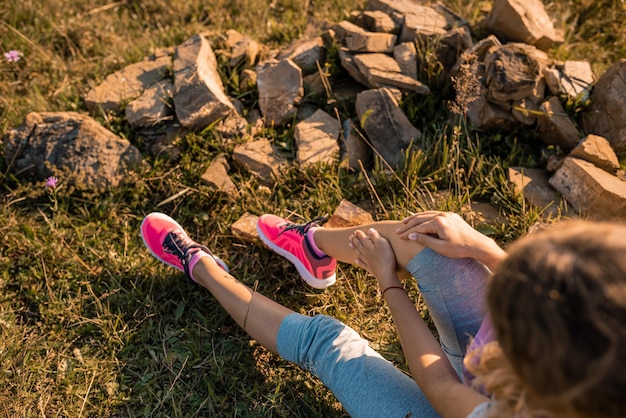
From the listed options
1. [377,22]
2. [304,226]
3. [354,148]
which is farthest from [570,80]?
[304,226]

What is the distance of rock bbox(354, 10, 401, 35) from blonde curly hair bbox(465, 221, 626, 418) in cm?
265

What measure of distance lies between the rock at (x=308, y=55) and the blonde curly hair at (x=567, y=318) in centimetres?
261

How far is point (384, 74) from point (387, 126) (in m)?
0.34

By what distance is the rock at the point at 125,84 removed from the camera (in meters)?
3.47

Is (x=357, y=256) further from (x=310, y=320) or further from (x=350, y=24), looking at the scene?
(x=350, y=24)

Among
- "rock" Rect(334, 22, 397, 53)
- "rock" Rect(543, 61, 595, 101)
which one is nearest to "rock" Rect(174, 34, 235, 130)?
"rock" Rect(334, 22, 397, 53)

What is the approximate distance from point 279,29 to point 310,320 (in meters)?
2.46

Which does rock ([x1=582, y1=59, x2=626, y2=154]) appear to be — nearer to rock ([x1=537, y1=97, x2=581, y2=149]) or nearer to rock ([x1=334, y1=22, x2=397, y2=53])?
rock ([x1=537, y1=97, x2=581, y2=149])

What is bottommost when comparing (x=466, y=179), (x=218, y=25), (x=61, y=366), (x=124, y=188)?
(x=61, y=366)

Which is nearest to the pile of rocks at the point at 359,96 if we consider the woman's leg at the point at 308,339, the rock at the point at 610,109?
the rock at the point at 610,109

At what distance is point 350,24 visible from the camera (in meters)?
3.60

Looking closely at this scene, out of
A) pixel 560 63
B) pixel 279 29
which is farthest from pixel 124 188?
pixel 560 63

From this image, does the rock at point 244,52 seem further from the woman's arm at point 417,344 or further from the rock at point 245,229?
the woman's arm at point 417,344

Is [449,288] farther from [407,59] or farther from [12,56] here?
[12,56]
